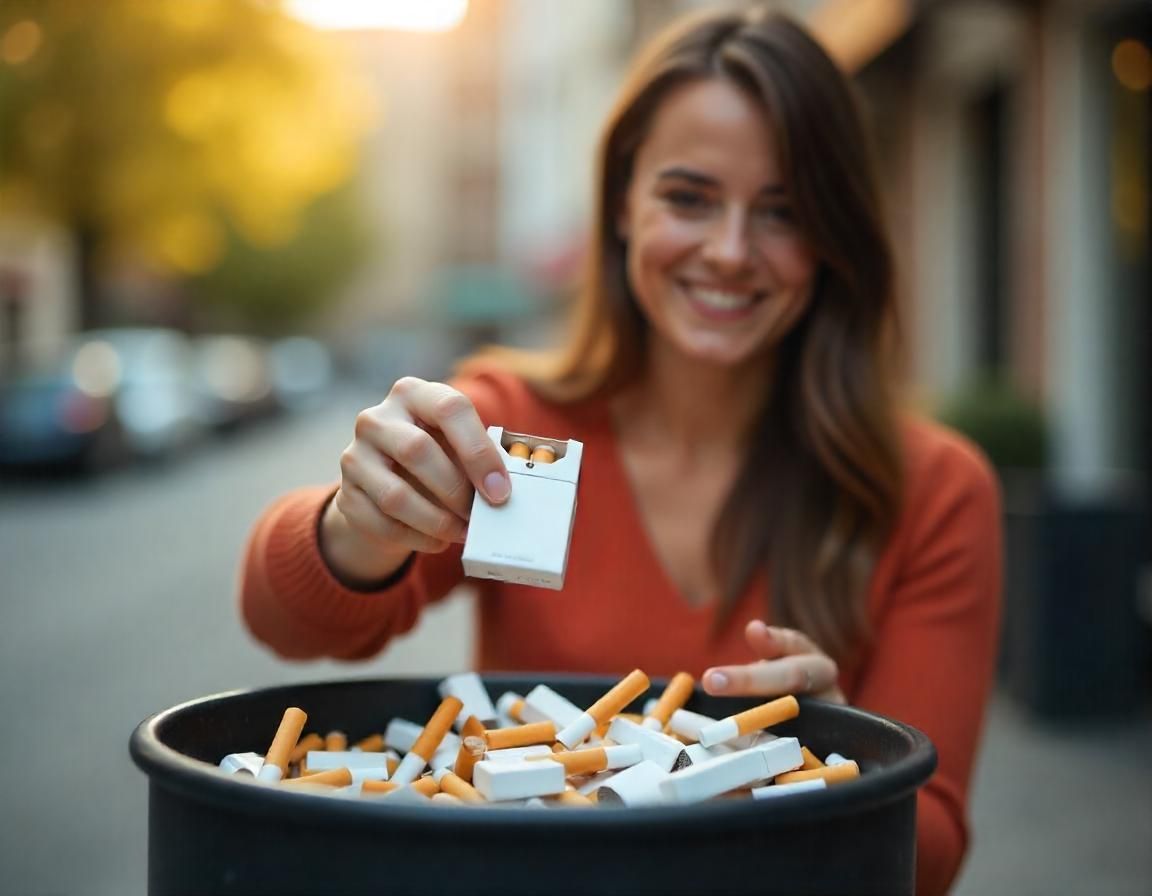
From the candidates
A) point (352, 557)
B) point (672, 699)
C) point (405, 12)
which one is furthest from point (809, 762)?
point (405, 12)

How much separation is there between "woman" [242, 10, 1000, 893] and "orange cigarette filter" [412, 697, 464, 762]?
1.16 ft

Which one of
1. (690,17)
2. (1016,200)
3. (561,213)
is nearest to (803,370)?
(690,17)

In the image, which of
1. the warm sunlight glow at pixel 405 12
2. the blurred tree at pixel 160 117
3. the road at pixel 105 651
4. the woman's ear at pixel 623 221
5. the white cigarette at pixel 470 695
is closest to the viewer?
the white cigarette at pixel 470 695

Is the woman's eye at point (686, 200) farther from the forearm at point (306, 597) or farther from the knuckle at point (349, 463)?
the knuckle at point (349, 463)

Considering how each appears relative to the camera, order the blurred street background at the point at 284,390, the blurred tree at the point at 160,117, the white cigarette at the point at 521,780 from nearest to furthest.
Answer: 1. the white cigarette at the point at 521,780
2. the blurred street background at the point at 284,390
3. the blurred tree at the point at 160,117

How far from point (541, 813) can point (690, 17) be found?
63.5 inches

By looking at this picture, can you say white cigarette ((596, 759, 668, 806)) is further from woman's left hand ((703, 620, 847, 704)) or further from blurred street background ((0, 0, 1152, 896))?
A: blurred street background ((0, 0, 1152, 896))

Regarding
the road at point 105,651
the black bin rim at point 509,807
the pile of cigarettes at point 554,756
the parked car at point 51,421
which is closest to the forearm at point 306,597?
the pile of cigarettes at point 554,756

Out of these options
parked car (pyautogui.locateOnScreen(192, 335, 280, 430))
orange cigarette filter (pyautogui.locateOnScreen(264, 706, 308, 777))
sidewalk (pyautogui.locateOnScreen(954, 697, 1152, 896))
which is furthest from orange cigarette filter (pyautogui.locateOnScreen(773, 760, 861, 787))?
parked car (pyautogui.locateOnScreen(192, 335, 280, 430))

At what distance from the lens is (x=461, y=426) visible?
107cm

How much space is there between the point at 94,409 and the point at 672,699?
12.8 meters

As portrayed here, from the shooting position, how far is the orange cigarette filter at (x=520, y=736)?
1161 millimetres

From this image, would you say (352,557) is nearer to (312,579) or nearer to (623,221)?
(312,579)

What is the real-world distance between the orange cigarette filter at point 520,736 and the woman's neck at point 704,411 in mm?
977
